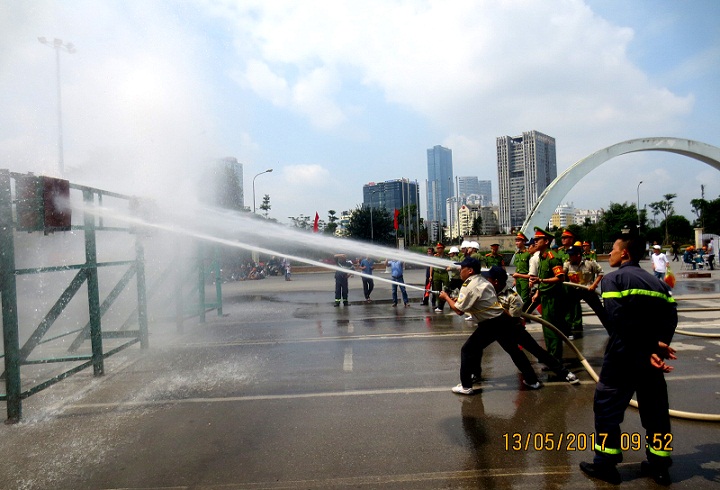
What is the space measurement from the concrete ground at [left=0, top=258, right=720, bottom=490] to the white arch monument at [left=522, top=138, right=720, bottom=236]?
2038cm

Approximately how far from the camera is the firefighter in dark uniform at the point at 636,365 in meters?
3.31

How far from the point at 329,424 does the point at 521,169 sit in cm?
13296

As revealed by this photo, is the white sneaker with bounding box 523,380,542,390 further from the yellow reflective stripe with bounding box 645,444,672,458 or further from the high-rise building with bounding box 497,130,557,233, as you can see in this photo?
the high-rise building with bounding box 497,130,557,233

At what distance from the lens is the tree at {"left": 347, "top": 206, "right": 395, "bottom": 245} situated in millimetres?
50250

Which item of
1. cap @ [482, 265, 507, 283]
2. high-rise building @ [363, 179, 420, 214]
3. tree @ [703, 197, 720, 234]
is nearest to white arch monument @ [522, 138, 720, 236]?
cap @ [482, 265, 507, 283]

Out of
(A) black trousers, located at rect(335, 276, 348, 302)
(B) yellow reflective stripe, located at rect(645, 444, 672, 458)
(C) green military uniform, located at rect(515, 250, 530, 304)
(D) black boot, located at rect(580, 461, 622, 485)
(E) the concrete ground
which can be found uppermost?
(C) green military uniform, located at rect(515, 250, 530, 304)

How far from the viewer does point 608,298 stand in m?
3.44

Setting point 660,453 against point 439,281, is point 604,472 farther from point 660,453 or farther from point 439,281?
point 439,281

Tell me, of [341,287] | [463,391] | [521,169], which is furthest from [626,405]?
[521,169]

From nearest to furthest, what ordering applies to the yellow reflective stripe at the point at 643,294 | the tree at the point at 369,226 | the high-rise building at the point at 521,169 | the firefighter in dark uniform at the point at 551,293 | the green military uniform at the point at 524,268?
1. the yellow reflective stripe at the point at 643,294
2. the firefighter in dark uniform at the point at 551,293
3. the green military uniform at the point at 524,268
4. the tree at the point at 369,226
5. the high-rise building at the point at 521,169

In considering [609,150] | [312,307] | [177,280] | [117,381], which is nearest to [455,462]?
[117,381]

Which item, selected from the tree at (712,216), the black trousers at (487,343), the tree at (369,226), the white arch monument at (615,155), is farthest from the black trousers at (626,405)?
the tree at (712,216)

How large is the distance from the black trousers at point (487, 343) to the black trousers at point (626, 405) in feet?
6.16

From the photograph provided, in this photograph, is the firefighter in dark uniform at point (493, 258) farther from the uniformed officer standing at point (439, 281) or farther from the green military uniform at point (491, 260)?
the uniformed officer standing at point (439, 281)
